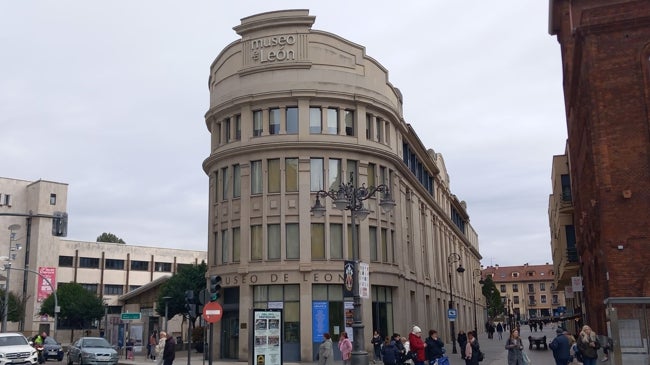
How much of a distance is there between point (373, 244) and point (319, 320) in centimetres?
554

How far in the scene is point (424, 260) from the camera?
161 feet

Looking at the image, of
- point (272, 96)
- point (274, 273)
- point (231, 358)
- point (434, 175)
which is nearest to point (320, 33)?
point (272, 96)

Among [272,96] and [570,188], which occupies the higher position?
[272,96]

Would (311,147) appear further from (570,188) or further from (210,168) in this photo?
(570,188)

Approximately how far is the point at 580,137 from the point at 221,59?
2135 cm

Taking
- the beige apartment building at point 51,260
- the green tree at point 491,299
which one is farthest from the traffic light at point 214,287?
the green tree at point 491,299

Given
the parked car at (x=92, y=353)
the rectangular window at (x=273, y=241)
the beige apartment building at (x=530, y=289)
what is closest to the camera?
the parked car at (x=92, y=353)

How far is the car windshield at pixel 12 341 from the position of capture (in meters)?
26.2

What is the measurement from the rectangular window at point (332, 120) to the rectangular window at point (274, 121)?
111 inches

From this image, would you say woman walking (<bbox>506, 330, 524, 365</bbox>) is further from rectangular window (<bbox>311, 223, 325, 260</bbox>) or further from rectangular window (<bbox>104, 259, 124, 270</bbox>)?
rectangular window (<bbox>104, 259, 124, 270</bbox>)

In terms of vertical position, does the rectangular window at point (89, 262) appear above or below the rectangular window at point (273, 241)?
above

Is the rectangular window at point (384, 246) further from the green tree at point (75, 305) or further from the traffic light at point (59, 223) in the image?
the green tree at point (75, 305)

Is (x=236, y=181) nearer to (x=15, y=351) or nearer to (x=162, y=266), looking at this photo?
(x=15, y=351)

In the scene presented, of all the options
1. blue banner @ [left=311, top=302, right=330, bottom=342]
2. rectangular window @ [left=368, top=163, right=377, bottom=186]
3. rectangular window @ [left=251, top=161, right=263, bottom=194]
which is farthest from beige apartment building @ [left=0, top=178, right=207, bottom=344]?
rectangular window @ [left=368, top=163, right=377, bottom=186]
